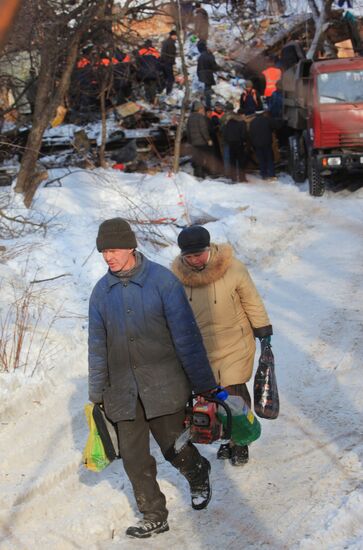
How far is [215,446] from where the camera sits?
17.9 ft

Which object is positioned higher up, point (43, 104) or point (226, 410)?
point (43, 104)

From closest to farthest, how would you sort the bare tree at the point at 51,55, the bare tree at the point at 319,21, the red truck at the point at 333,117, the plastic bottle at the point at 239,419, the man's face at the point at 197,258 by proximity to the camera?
the plastic bottle at the point at 239,419, the man's face at the point at 197,258, the bare tree at the point at 51,55, the red truck at the point at 333,117, the bare tree at the point at 319,21

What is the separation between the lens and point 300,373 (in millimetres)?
6734

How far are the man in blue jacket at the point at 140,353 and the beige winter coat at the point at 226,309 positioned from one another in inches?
26.9

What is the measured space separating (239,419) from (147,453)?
60 cm

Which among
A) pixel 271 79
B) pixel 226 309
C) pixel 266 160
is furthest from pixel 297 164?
pixel 226 309

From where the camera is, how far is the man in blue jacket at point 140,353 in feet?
13.1

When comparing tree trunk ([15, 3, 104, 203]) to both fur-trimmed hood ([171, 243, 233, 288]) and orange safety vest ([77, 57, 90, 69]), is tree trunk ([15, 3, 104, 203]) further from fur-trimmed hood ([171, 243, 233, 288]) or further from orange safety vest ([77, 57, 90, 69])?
fur-trimmed hood ([171, 243, 233, 288])

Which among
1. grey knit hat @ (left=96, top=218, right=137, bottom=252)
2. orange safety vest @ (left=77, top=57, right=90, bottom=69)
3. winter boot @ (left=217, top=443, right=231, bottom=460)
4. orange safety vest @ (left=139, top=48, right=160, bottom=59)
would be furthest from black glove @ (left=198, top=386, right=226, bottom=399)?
orange safety vest @ (left=139, top=48, right=160, bottom=59)

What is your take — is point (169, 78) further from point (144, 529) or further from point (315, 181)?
point (144, 529)

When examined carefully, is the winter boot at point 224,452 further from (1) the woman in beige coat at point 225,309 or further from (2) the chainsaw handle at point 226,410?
(2) the chainsaw handle at point 226,410

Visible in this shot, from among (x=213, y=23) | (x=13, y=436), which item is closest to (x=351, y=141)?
(x=13, y=436)

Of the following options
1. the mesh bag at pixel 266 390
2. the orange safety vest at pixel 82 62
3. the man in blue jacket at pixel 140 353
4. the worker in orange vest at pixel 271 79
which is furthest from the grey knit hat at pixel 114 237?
the worker in orange vest at pixel 271 79

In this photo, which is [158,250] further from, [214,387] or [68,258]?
[214,387]
